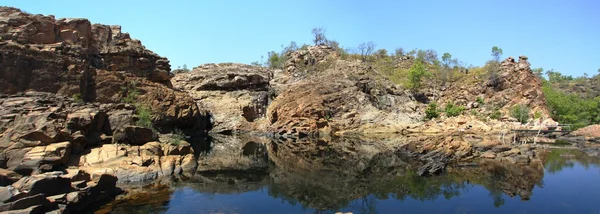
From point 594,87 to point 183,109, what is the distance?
296ft

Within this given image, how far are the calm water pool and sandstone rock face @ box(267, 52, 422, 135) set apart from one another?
3161 cm

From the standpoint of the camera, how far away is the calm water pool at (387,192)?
58.9 feet

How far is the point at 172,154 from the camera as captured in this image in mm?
27156

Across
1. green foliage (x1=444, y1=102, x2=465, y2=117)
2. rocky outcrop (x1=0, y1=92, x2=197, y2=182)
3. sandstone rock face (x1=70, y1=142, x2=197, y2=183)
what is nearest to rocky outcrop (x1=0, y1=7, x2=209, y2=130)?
rocky outcrop (x1=0, y1=92, x2=197, y2=182)

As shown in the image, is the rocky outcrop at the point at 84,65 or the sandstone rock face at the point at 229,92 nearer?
the rocky outcrop at the point at 84,65

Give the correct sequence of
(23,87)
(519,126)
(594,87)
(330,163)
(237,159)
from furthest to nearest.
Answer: (594,87)
(519,126)
(23,87)
(237,159)
(330,163)

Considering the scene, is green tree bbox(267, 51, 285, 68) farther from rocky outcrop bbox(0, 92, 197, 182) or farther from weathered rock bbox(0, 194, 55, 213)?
weathered rock bbox(0, 194, 55, 213)

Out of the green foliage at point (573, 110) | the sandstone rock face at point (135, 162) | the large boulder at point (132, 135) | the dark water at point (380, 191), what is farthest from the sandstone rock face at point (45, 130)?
the green foliage at point (573, 110)

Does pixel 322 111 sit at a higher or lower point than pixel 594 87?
lower

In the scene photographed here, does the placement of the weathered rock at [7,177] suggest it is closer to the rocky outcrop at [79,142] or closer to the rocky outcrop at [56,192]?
the rocky outcrop at [79,142]

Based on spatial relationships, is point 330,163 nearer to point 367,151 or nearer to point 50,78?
point 367,151

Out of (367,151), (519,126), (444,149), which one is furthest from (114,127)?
(519,126)

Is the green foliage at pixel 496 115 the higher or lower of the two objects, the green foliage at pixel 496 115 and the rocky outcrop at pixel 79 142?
the higher

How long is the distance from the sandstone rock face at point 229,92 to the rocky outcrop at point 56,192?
42982mm
